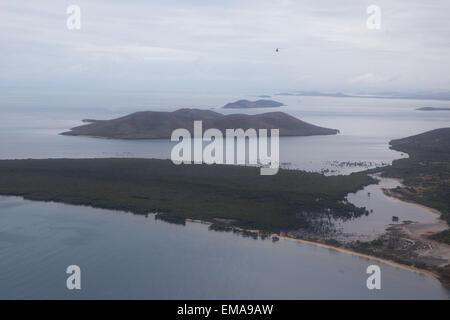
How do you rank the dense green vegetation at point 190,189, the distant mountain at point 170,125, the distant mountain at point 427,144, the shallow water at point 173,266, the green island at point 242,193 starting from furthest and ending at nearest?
the distant mountain at point 170,125, the distant mountain at point 427,144, the dense green vegetation at point 190,189, the green island at point 242,193, the shallow water at point 173,266

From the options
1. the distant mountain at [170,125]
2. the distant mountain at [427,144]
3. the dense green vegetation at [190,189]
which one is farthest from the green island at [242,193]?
the distant mountain at [170,125]

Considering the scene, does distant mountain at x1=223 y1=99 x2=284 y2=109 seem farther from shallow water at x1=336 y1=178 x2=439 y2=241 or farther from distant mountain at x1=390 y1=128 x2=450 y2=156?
shallow water at x1=336 y1=178 x2=439 y2=241

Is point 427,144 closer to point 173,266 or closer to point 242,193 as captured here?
point 242,193

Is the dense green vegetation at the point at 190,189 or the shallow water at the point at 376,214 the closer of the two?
the shallow water at the point at 376,214

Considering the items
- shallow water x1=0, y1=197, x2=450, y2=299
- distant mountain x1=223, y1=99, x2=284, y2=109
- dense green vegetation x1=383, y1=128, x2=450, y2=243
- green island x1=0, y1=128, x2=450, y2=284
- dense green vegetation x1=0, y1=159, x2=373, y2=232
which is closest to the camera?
shallow water x1=0, y1=197, x2=450, y2=299

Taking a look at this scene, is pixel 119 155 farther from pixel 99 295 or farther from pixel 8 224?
pixel 99 295

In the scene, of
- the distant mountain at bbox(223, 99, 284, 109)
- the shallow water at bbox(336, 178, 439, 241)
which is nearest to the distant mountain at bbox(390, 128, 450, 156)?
the shallow water at bbox(336, 178, 439, 241)

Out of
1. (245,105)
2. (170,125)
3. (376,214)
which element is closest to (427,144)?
(376,214)

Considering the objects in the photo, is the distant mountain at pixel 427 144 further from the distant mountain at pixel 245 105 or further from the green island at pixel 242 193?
the distant mountain at pixel 245 105
